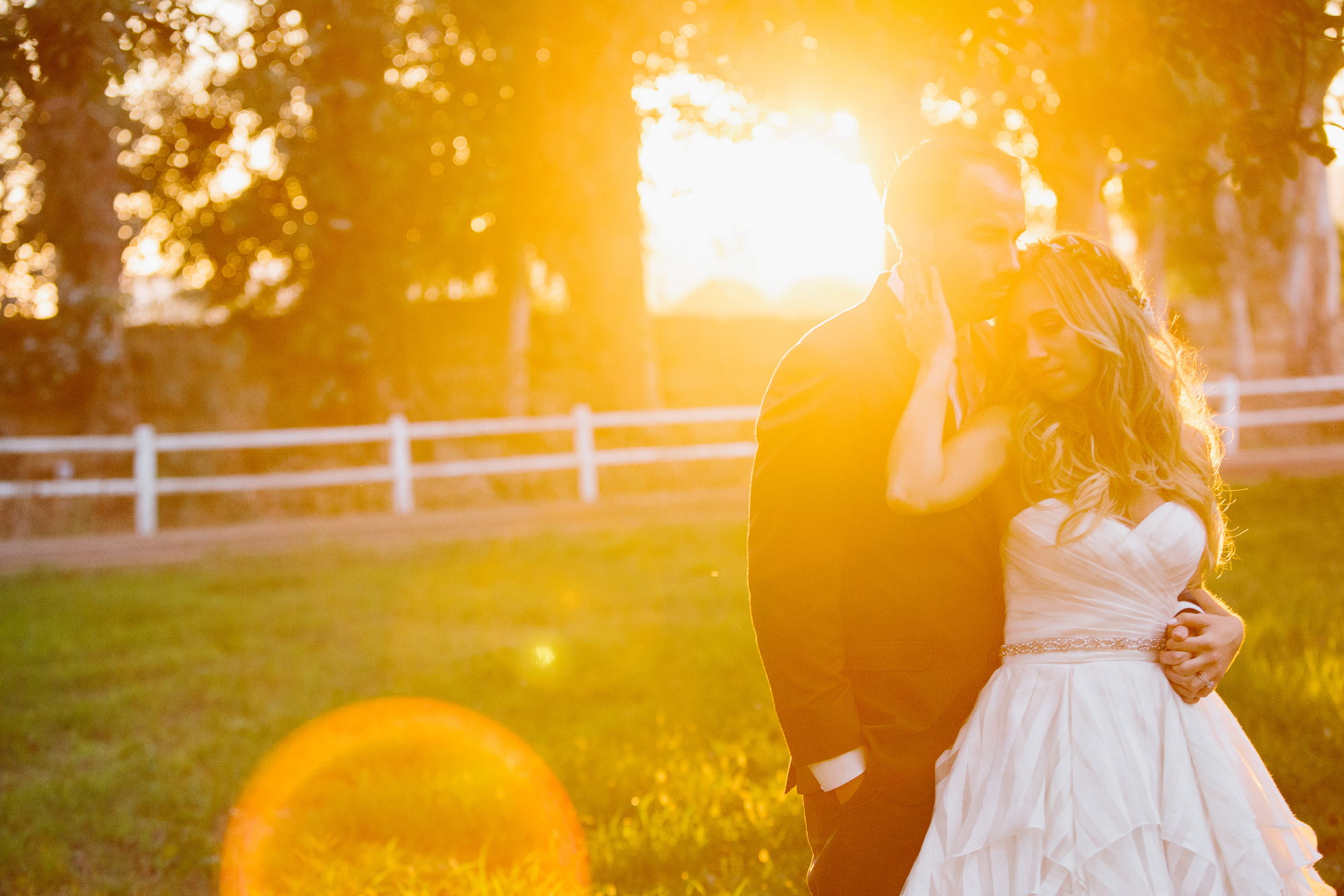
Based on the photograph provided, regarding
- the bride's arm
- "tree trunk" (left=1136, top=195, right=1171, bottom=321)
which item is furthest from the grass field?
"tree trunk" (left=1136, top=195, right=1171, bottom=321)

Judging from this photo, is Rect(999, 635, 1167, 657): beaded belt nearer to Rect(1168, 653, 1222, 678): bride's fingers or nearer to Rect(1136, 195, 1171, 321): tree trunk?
Rect(1168, 653, 1222, 678): bride's fingers

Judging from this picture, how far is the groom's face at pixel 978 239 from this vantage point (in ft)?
7.16

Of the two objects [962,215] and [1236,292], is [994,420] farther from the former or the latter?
[1236,292]

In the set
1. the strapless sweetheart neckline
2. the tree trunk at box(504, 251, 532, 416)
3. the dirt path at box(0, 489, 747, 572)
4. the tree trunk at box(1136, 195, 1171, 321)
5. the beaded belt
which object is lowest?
the dirt path at box(0, 489, 747, 572)

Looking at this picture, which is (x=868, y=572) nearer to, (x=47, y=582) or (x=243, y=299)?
(x=47, y=582)

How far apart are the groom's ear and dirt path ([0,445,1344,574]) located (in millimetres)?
9852

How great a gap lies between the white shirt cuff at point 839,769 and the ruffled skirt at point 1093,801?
0.68 feet

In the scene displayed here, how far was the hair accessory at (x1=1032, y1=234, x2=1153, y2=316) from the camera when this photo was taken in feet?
8.03

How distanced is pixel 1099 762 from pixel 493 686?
4874 mm

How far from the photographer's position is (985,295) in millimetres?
2330

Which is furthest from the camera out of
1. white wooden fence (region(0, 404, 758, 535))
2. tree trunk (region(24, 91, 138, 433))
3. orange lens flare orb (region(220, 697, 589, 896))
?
tree trunk (region(24, 91, 138, 433))

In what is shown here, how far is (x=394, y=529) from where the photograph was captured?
13.4 meters

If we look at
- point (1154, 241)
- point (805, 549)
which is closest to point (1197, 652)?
point (805, 549)

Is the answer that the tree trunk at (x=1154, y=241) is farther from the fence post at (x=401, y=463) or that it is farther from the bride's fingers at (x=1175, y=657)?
the bride's fingers at (x=1175, y=657)
